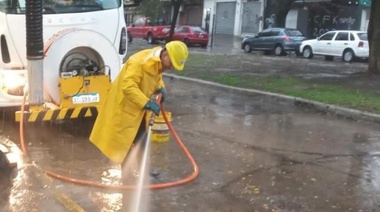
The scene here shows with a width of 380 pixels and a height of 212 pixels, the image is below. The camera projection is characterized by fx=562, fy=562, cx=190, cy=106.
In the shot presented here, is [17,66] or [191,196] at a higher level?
[17,66]

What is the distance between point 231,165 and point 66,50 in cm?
273

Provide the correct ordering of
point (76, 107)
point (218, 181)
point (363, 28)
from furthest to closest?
point (363, 28) < point (76, 107) < point (218, 181)

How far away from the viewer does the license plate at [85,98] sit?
24.6 ft

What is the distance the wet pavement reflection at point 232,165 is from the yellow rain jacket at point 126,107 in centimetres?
53

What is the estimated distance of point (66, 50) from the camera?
752cm

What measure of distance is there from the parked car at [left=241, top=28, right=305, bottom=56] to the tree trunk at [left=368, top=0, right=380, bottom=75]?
13230 mm

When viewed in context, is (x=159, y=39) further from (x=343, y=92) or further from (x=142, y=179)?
(x=142, y=179)

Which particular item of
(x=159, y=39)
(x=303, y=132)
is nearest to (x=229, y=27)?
(x=159, y=39)

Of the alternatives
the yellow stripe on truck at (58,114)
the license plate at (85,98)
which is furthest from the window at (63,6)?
the yellow stripe on truck at (58,114)

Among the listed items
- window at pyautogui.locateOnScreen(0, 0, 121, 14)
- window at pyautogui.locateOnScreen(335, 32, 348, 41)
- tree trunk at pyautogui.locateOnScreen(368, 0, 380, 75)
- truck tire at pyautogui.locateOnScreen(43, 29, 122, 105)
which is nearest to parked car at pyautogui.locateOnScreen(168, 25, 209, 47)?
window at pyautogui.locateOnScreen(335, 32, 348, 41)

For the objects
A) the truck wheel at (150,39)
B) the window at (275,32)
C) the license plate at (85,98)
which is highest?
the window at (275,32)

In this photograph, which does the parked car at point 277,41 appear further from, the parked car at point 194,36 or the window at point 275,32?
the parked car at point 194,36

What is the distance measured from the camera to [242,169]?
6500 millimetres

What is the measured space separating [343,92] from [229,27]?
3752 cm
